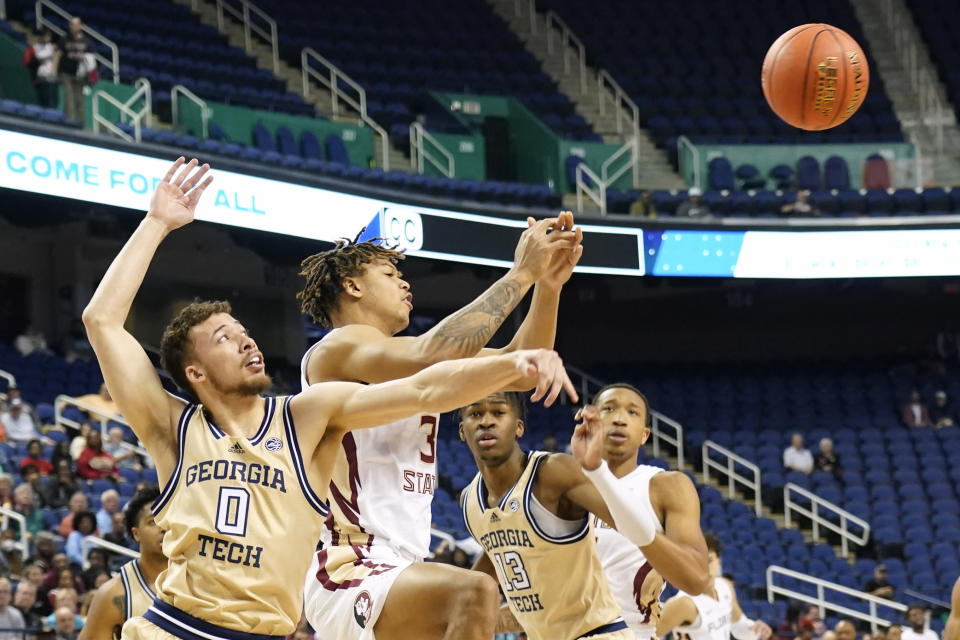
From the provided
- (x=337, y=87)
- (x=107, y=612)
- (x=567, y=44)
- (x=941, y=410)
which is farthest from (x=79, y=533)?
(x=567, y=44)

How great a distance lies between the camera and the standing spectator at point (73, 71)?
16.7 metres

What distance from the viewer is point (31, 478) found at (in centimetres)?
1249

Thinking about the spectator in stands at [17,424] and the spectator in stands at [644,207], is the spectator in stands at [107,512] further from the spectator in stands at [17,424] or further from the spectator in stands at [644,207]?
the spectator in stands at [644,207]

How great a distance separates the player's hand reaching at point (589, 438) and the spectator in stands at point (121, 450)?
32.5 ft

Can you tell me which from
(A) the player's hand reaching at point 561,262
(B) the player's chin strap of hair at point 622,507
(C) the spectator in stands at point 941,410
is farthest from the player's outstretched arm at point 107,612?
(C) the spectator in stands at point 941,410

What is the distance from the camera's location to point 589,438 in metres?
4.54

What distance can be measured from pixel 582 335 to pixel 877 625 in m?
9.97

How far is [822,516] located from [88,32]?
11.7 m

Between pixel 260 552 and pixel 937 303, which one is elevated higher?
pixel 937 303

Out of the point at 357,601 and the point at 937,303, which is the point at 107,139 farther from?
the point at 937,303

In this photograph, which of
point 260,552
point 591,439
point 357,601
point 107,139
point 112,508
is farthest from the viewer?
point 107,139

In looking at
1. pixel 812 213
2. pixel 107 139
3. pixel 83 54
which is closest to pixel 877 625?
pixel 812 213

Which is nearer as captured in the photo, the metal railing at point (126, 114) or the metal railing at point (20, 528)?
the metal railing at point (20, 528)

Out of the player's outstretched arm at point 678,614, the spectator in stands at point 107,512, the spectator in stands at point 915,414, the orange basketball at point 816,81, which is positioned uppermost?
the orange basketball at point 816,81
